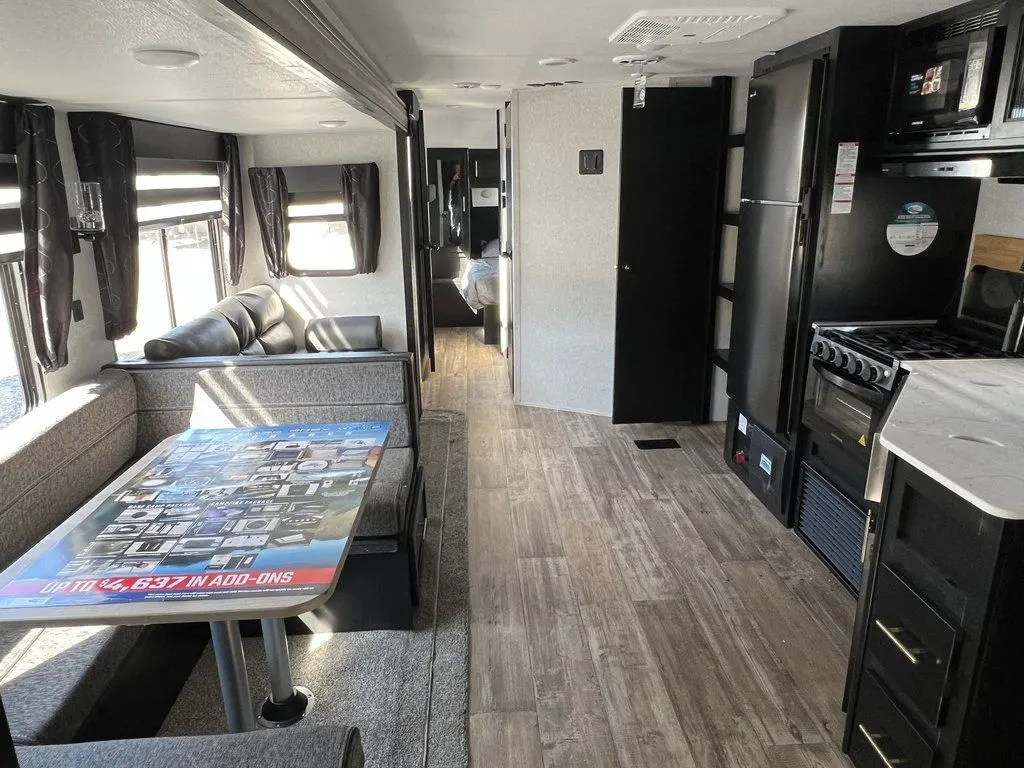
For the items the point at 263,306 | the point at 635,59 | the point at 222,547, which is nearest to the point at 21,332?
the point at 222,547

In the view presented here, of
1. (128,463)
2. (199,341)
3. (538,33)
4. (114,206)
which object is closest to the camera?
(538,33)

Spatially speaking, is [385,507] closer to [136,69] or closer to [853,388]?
[136,69]

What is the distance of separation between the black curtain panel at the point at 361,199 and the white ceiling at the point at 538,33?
2.46 feet

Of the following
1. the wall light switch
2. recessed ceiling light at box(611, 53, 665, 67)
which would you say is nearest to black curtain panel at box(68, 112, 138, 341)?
recessed ceiling light at box(611, 53, 665, 67)

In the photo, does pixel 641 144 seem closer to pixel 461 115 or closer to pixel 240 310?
pixel 240 310

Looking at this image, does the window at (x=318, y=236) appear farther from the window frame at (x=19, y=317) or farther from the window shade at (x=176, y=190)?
the window frame at (x=19, y=317)

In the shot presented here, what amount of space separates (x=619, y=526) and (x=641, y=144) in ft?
7.37

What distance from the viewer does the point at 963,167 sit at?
2180 millimetres

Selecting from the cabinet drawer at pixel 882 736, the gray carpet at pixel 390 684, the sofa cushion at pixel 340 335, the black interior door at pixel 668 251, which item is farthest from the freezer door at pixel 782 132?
the sofa cushion at pixel 340 335

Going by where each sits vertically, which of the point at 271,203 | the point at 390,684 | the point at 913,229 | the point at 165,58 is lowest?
the point at 390,684

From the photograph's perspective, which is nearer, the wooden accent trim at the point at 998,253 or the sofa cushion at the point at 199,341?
the wooden accent trim at the point at 998,253

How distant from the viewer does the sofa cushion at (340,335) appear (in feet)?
14.3

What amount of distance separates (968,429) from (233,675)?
2004 mm

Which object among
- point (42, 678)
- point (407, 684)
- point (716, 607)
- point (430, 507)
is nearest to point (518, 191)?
point (430, 507)
